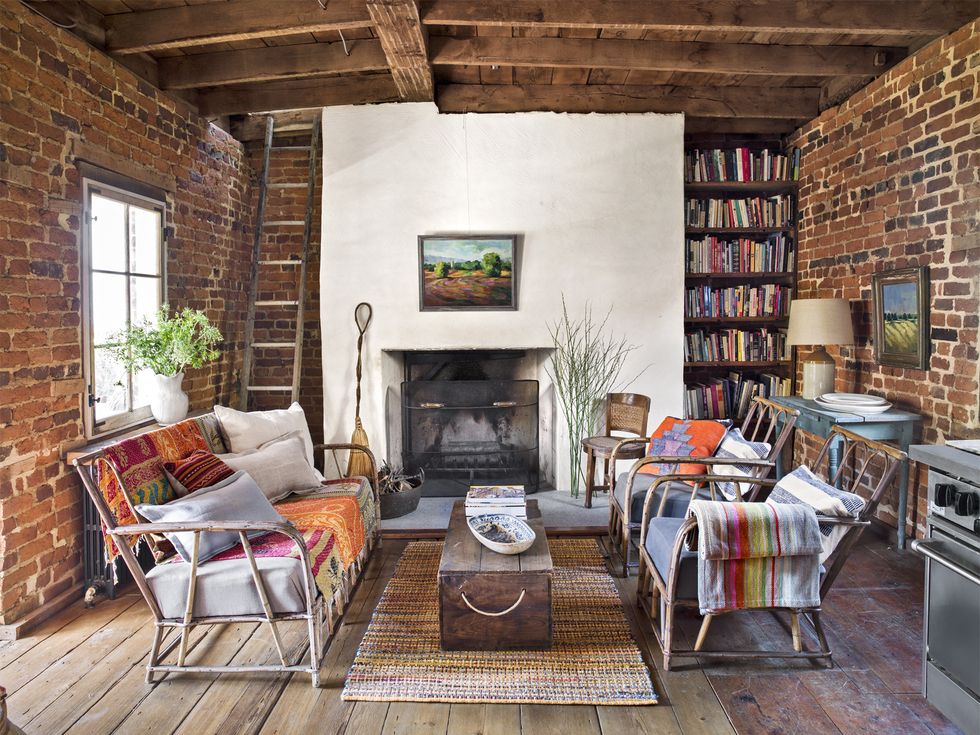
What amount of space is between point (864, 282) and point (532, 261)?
227 cm

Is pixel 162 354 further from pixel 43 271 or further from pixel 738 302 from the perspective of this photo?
pixel 738 302

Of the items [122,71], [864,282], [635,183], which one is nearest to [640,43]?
[635,183]

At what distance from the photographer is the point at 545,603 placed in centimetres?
267

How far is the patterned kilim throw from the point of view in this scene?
95.7 inches

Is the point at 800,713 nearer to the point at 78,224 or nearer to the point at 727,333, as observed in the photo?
the point at 727,333

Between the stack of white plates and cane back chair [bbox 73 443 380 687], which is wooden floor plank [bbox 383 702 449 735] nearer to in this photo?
cane back chair [bbox 73 443 380 687]

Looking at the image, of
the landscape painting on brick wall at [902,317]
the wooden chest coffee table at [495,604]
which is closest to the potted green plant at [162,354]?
the wooden chest coffee table at [495,604]

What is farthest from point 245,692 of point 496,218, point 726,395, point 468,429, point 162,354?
point 726,395

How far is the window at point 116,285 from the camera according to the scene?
11.3 ft

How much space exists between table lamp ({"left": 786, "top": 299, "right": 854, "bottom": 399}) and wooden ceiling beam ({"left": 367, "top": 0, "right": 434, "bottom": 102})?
295 cm

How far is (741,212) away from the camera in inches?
207

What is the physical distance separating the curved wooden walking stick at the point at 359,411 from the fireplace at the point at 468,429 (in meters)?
0.38

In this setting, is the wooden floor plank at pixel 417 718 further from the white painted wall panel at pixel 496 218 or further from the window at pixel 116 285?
the white painted wall panel at pixel 496 218

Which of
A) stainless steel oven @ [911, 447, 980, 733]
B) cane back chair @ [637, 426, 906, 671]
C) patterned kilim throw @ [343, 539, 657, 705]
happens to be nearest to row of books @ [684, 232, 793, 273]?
cane back chair @ [637, 426, 906, 671]
